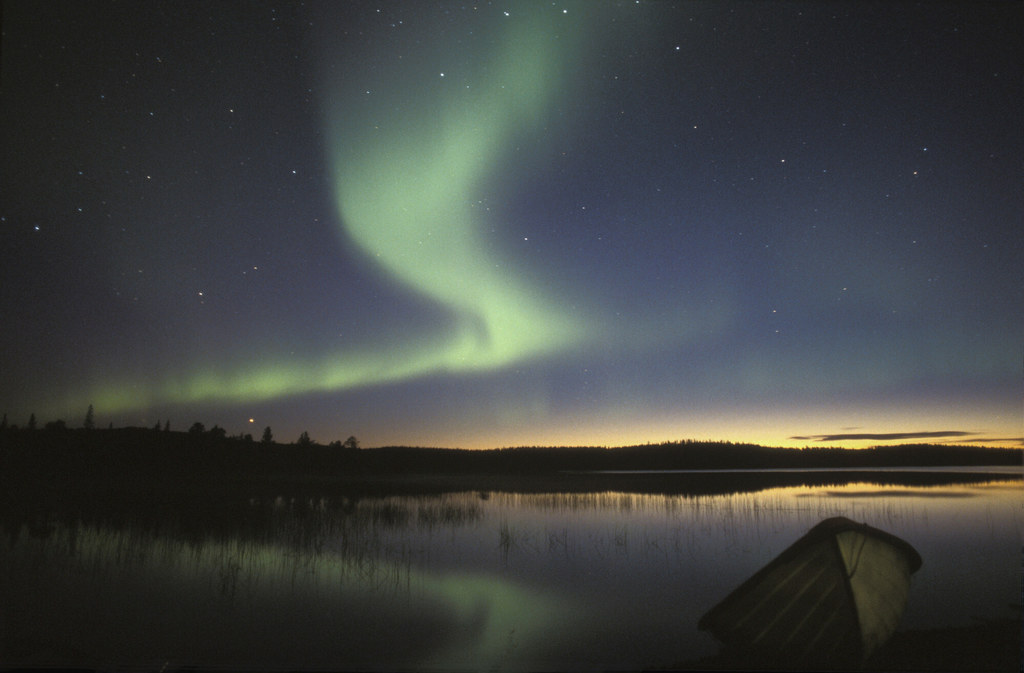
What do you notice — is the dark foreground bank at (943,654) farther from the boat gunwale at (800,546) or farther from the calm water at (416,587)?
the boat gunwale at (800,546)

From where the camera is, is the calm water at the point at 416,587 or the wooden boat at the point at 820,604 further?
the calm water at the point at 416,587

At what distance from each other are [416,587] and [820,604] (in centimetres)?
605

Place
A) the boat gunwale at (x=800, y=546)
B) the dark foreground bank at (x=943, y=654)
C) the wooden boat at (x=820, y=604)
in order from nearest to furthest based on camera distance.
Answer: the dark foreground bank at (x=943, y=654) → the wooden boat at (x=820, y=604) → the boat gunwale at (x=800, y=546)

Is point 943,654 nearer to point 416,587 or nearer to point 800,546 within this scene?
point 800,546

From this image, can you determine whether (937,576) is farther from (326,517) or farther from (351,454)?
(351,454)

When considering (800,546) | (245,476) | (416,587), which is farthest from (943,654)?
(245,476)

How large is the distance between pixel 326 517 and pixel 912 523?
17413 millimetres

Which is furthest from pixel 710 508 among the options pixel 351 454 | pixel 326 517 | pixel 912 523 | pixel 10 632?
pixel 351 454

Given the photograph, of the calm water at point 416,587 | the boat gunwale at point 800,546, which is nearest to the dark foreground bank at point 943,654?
the calm water at point 416,587

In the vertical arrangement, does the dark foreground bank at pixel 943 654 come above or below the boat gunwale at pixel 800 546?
below

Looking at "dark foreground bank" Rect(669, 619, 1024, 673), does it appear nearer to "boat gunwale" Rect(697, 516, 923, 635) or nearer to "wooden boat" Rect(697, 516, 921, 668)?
"wooden boat" Rect(697, 516, 921, 668)

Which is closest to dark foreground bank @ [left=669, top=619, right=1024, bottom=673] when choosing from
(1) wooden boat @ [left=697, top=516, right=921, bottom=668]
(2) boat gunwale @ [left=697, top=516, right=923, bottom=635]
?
(1) wooden boat @ [left=697, top=516, right=921, bottom=668]

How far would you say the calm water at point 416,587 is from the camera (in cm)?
641

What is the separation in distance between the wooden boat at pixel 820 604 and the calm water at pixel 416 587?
1.74 ft
